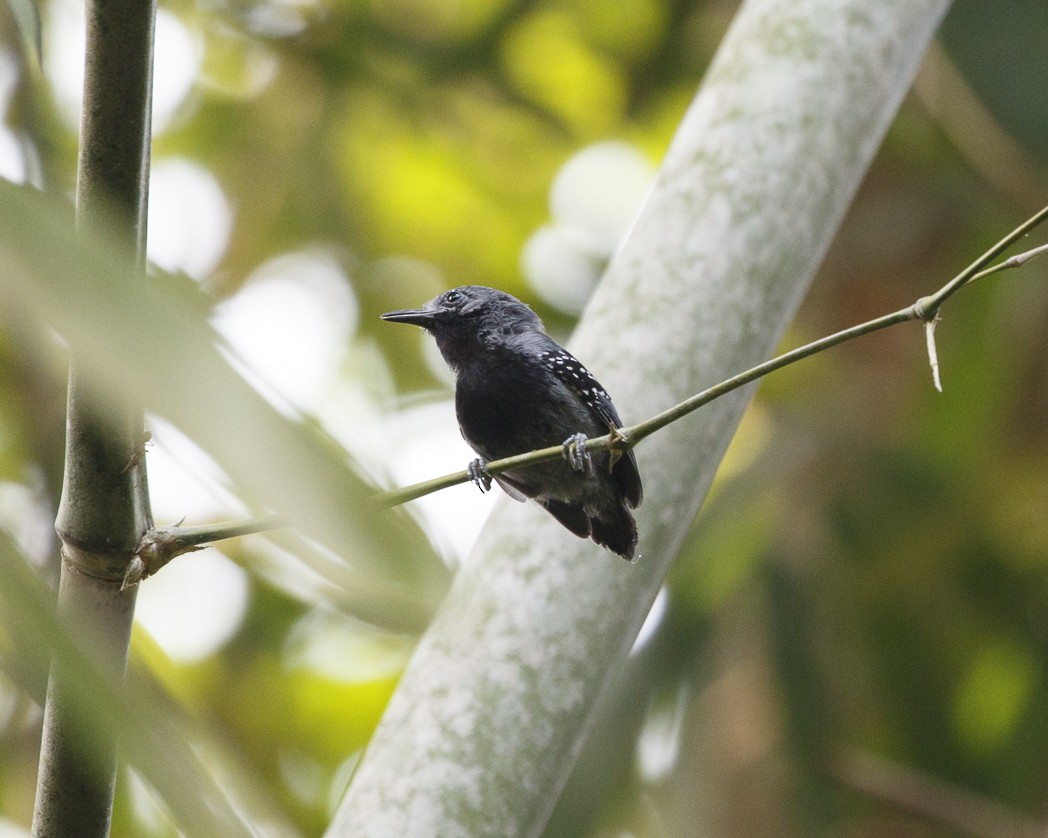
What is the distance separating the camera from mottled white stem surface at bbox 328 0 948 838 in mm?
1809

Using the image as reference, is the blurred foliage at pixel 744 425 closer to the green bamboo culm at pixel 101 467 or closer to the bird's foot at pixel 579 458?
the bird's foot at pixel 579 458

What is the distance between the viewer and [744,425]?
536cm

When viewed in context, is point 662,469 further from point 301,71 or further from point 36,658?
point 301,71

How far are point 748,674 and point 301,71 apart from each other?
3.29m

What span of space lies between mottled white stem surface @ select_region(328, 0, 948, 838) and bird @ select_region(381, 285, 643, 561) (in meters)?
0.12

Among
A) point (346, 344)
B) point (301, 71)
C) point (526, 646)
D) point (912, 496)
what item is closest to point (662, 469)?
point (526, 646)

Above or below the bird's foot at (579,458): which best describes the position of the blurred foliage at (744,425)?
below

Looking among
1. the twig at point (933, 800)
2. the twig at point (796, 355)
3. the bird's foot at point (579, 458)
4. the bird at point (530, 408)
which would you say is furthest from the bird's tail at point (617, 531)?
the twig at point (933, 800)

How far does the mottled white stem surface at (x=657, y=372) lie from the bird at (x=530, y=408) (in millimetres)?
119

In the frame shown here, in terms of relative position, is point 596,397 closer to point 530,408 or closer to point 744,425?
point 530,408

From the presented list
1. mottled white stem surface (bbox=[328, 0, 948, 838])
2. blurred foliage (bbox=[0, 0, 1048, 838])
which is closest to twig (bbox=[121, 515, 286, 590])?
mottled white stem surface (bbox=[328, 0, 948, 838])

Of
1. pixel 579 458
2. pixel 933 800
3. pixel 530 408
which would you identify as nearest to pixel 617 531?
pixel 579 458

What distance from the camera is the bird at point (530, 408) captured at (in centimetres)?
231

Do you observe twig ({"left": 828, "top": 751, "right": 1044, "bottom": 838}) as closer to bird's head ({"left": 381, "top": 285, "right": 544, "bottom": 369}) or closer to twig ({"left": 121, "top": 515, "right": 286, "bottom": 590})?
bird's head ({"left": 381, "top": 285, "right": 544, "bottom": 369})
